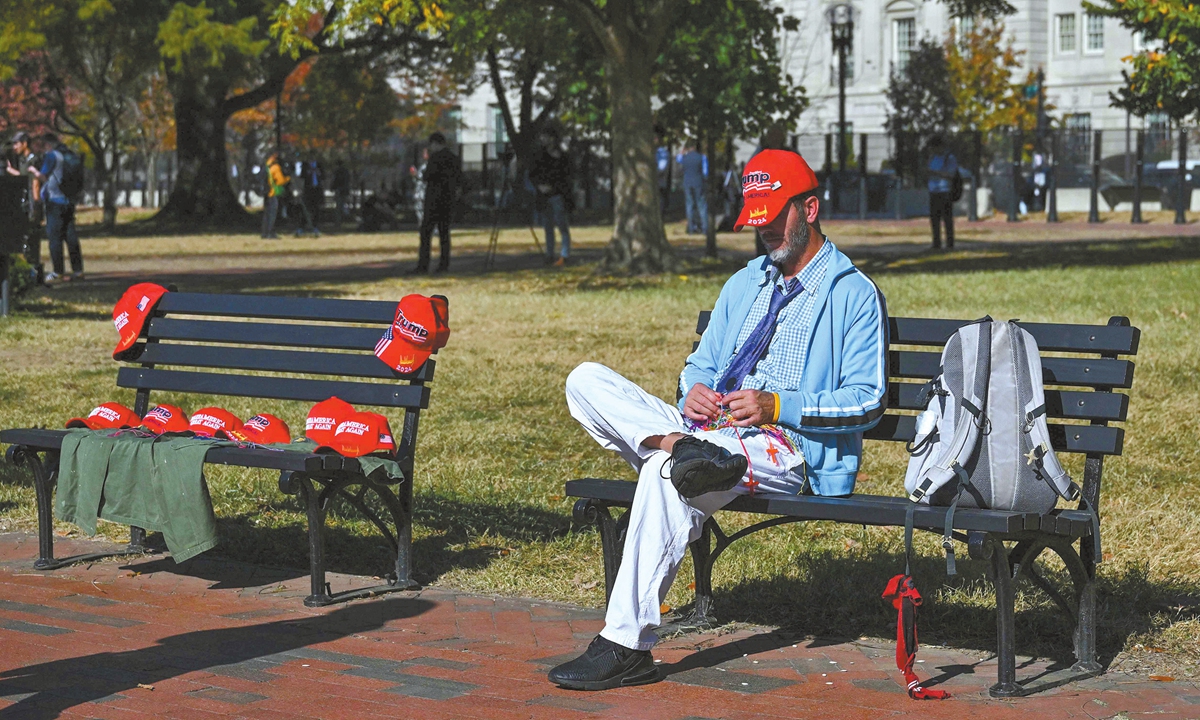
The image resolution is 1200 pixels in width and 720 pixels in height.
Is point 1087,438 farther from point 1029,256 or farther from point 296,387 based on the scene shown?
point 1029,256

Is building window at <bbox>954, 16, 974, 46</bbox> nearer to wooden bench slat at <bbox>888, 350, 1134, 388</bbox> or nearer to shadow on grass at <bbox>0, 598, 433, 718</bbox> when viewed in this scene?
wooden bench slat at <bbox>888, 350, 1134, 388</bbox>

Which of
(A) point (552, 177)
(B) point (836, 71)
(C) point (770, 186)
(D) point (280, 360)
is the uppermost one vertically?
(B) point (836, 71)

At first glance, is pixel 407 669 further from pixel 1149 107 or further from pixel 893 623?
pixel 1149 107

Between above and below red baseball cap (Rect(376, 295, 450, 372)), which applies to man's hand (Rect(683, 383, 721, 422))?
below

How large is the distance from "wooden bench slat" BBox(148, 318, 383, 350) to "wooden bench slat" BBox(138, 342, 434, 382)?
0.14 ft

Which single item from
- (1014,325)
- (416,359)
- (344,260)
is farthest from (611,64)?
(1014,325)

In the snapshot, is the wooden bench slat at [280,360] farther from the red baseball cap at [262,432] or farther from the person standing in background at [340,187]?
the person standing in background at [340,187]

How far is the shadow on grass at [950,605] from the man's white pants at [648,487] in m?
0.66

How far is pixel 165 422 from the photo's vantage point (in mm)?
6051

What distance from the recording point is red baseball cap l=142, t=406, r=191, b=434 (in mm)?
6051

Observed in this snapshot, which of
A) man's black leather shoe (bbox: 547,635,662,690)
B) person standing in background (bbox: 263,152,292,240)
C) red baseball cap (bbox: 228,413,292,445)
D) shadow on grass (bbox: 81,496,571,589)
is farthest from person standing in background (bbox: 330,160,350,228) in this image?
man's black leather shoe (bbox: 547,635,662,690)

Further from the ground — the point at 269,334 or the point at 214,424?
the point at 269,334

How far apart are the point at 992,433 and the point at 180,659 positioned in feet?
8.30

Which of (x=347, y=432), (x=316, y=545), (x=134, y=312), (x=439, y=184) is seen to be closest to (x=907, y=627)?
(x=316, y=545)
